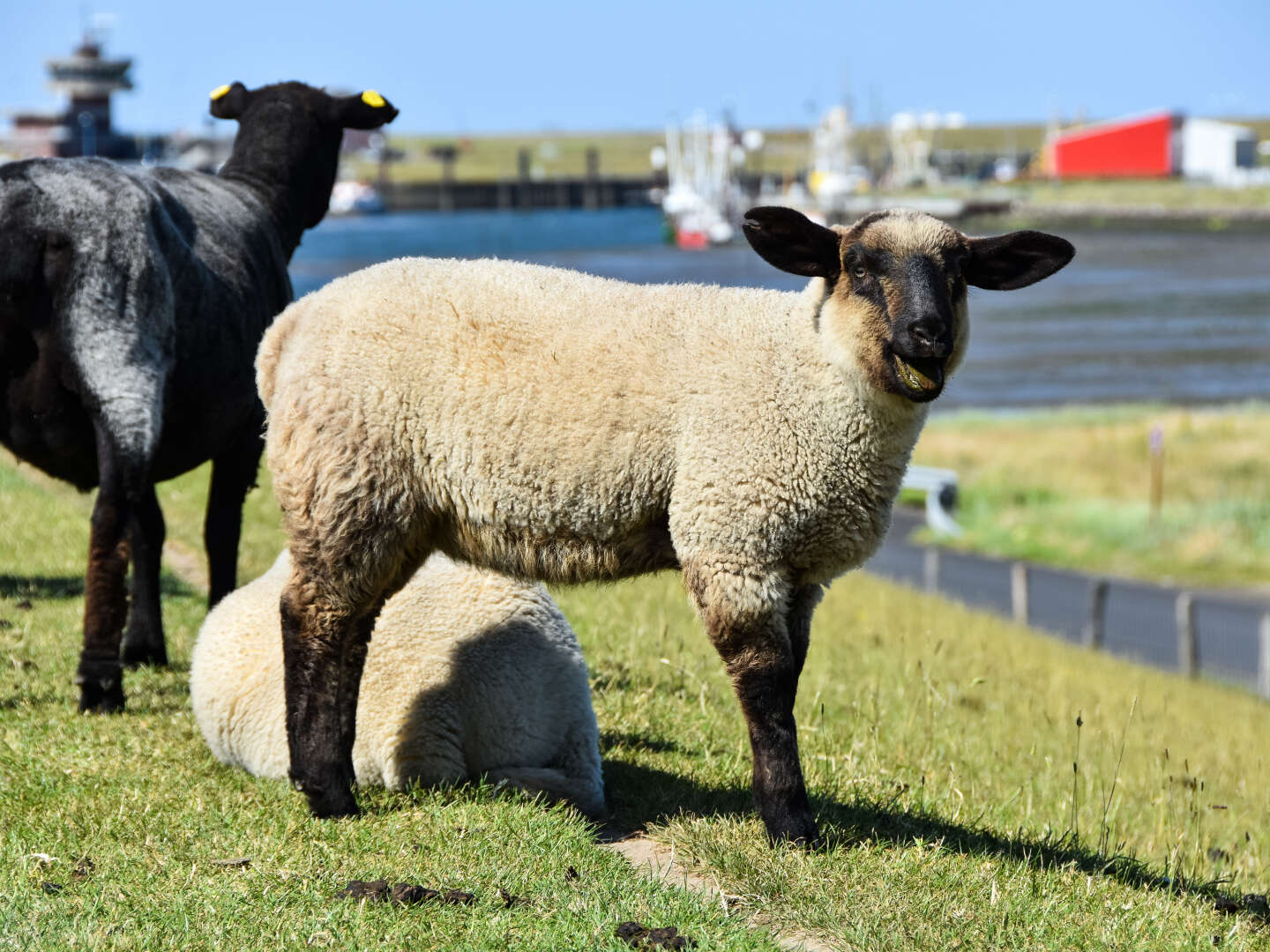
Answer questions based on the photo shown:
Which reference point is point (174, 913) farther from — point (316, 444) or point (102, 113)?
point (102, 113)

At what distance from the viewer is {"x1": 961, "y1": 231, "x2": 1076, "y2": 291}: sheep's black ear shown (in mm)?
5523

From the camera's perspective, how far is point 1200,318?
78.8 metres

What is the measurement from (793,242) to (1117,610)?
2265 centimetres

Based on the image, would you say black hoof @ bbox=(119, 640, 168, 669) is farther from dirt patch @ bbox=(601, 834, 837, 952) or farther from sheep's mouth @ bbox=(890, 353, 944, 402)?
sheep's mouth @ bbox=(890, 353, 944, 402)

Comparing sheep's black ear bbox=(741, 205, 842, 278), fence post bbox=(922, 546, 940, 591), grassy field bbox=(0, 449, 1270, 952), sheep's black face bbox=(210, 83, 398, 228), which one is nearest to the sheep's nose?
sheep's black ear bbox=(741, 205, 842, 278)

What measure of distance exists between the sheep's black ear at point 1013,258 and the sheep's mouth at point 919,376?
18.6 inches

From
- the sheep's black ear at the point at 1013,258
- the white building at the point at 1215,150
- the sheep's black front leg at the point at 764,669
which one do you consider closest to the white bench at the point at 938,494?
the sheep's black ear at the point at 1013,258

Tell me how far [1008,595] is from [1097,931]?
73.3ft

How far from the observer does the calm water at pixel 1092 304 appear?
190ft

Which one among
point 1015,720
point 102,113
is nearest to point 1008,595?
point 1015,720

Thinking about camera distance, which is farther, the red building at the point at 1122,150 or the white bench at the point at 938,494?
the red building at the point at 1122,150

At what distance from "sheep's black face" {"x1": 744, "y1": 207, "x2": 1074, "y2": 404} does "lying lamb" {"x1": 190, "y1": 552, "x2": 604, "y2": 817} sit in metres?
1.77

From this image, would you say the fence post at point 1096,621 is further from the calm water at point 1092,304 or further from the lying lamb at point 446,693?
the lying lamb at point 446,693

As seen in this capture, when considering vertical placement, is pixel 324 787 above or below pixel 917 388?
below
